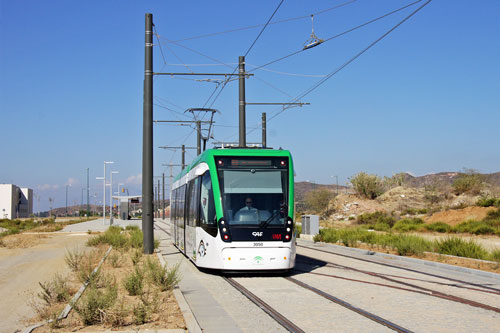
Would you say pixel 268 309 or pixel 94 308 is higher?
pixel 94 308

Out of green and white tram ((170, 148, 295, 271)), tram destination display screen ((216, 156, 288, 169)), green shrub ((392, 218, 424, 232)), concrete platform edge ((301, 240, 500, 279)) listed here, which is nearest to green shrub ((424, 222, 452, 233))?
green shrub ((392, 218, 424, 232))

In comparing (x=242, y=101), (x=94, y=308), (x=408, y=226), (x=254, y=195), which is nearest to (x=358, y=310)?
(x=94, y=308)

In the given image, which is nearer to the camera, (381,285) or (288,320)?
(288,320)

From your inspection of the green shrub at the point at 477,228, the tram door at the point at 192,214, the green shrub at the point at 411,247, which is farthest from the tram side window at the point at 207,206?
the green shrub at the point at 477,228

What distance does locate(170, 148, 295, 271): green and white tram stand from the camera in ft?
46.6

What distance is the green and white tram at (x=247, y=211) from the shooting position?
14195 millimetres

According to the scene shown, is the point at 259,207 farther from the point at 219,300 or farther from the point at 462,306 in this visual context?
the point at 462,306

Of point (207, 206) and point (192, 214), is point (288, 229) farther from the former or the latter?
point (192, 214)

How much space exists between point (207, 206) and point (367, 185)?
60452mm

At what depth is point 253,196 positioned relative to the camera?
574 inches

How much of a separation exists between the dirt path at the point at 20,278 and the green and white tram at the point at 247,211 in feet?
14.4

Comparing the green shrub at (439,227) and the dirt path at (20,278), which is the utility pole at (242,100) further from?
the green shrub at (439,227)

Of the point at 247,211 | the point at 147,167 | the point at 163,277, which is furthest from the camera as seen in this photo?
the point at 147,167

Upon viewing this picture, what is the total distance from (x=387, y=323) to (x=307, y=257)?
12.1 m
